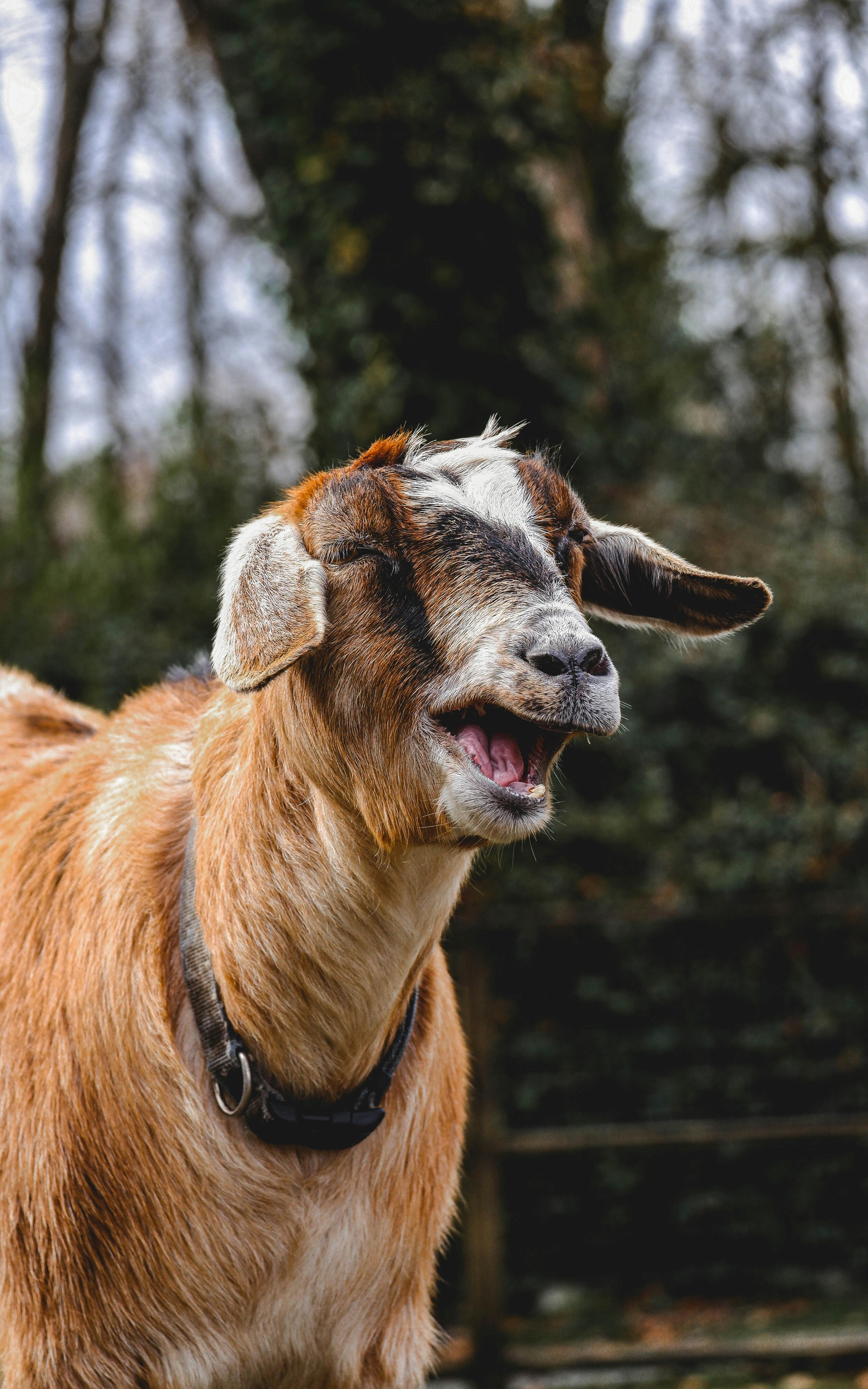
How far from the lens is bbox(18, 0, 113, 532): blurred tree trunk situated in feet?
32.8

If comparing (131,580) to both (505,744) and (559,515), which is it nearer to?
(559,515)

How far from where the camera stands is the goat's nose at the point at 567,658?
1887mm

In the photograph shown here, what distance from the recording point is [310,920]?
2.26 m

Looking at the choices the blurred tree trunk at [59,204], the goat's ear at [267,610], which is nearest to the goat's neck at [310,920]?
the goat's ear at [267,610]

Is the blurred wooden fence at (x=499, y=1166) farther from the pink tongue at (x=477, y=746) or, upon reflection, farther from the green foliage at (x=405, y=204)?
the pink tongue at (x=477, y=746)

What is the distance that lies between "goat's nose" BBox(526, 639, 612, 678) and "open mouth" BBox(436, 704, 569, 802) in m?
0.12

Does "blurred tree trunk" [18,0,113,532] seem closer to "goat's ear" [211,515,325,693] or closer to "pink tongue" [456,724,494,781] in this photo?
"goat's ear" [211,515,325,693]

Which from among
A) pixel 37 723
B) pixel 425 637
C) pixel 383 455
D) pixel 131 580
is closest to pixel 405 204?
pixel 131 580

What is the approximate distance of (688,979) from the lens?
6.33m

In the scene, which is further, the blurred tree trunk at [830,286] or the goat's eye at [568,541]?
the blurred tree trunk at [830,286]

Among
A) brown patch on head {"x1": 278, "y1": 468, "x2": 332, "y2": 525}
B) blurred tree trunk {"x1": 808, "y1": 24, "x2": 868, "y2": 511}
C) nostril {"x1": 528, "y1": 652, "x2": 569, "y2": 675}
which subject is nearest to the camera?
nostril {"x1": 528, "y1": 652, "x2": 569, "y2": 675}

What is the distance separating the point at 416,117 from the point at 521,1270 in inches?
242

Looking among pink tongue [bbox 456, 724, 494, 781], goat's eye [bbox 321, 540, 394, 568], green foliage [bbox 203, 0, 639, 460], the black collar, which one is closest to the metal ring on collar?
the black collar

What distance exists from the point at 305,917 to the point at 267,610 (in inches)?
23.5
